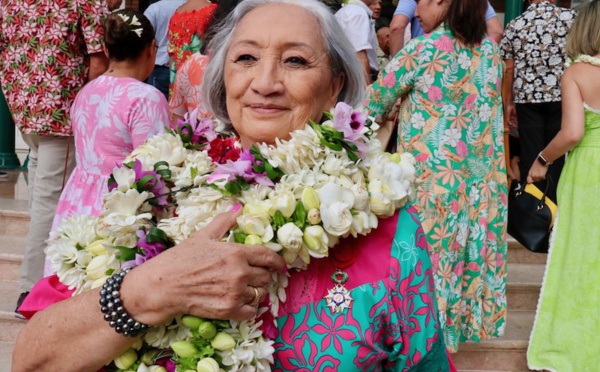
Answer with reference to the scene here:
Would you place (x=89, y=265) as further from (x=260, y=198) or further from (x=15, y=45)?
(x=15, y=45)

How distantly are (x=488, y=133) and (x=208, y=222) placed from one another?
10.00 ft

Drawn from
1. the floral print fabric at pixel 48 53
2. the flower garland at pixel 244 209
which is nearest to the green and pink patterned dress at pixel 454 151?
the floral print fabric at pixel 48 53

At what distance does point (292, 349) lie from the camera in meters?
1.88

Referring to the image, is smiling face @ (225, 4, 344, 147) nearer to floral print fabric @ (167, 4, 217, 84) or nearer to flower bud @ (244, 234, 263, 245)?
flower bud @ (244, 234, 263, 245)

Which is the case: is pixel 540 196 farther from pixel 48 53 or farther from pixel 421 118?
pixel 48 53

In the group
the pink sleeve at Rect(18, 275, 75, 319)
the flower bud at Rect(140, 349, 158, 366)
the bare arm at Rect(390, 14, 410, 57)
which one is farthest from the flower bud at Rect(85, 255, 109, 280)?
the bare arm at Rect(390, 14, 410, 57)

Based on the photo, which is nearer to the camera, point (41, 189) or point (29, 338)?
point (29, 338)

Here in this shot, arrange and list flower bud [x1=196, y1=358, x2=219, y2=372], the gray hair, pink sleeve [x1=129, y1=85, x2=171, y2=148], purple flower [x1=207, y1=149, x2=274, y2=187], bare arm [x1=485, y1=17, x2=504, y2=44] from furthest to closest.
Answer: bare arm [x1=485, y1=17, x2=504, y2=44], pink sleeve [x1=129, y1=85, x2=171, y2=148], the gray hair, purple flower [x1=207, y1=149, x2=274, y2=187], flower bud [x1=196, y1=358, x2=219, y2=372]

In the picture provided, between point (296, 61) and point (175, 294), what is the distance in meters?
0.75

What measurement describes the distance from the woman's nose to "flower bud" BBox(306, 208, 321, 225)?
15.7 inches

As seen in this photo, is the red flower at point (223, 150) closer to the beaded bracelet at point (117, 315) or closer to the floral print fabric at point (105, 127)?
the beaded bracelet at point (117, 315)

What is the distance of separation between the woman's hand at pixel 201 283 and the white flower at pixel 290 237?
4 centimetres

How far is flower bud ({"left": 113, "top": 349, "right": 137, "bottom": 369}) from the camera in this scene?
1827 millimetres

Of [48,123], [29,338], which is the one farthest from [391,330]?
[48,123]
